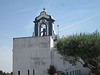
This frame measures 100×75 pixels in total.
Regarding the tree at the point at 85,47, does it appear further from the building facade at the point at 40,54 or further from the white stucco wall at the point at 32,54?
the white stucco wall at the point at 32,54

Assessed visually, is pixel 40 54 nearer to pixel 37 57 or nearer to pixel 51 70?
pixel 37 57

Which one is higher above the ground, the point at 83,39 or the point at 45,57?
the point at 83,39

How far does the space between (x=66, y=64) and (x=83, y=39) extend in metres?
10.5

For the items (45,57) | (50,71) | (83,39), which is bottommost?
(50,71)

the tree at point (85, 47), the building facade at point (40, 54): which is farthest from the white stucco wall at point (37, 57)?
the tree at point (85, 47)

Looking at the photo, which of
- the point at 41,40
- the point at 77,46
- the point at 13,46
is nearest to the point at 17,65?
the point at 13,46

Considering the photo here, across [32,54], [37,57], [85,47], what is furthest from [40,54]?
[85,47]

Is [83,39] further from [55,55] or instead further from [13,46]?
[13,46]

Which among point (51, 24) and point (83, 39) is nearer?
point (83, 39)

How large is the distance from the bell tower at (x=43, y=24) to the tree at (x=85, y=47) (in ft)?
36.2

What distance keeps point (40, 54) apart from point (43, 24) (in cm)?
625

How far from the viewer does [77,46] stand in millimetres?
22891

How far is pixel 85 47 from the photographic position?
2245cm

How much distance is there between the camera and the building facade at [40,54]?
108 feet
